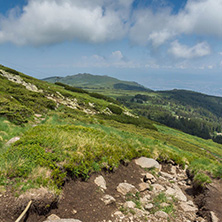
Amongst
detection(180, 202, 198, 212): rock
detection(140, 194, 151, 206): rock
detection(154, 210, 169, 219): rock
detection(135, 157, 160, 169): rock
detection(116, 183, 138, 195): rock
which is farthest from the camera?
detection(135, 157, 160, 169): rock

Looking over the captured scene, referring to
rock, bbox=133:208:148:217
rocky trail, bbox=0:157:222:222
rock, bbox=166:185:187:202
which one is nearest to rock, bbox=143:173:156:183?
rocky trail, bbox=0:157:222:222

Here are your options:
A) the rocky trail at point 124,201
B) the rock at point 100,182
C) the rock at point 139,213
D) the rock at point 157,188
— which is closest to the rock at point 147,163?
the rocky trail at point 124,201

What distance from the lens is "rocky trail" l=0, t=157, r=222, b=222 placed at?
5.25m

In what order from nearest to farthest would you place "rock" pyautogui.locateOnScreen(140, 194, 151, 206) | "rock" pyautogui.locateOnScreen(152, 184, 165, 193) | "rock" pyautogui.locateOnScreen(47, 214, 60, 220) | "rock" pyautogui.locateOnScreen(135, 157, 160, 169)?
"rock" pyautogui.locateOnScreen(47, 214, 60, 220) < "rock" pyautogui.locateOnScreen(140, 194, 151, 206) < "rock" pyautogui.locateOnScreen(152, 184, 165, 193) < "rock" pyautogui.locateOnScreen(135, 157, 160, 169)

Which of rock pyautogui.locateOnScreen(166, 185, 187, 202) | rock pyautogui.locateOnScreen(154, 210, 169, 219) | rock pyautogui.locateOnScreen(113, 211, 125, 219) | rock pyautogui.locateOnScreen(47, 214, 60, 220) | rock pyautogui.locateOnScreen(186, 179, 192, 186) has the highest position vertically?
rock pyautogui.locateOnScreen(47, 214, 60, 220)

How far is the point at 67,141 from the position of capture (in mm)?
8930

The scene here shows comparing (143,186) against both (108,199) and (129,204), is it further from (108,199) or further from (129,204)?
(108,199)

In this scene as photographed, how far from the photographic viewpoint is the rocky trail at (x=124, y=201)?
5.25 meters

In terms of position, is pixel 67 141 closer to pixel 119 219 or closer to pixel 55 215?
pixel 55 215

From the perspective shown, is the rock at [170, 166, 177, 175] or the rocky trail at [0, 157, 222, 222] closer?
the rocky trail at [0, 157, 222, 222]

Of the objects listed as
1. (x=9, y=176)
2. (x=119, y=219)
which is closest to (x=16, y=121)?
(x=9, y=176)

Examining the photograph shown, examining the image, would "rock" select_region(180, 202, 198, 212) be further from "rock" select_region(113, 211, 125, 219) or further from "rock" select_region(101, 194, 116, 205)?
"rock" select_region(101, 194, 116, 205)

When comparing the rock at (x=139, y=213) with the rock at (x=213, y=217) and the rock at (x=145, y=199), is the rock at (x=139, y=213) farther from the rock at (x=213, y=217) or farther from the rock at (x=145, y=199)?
the rock at (x=213, y=217)

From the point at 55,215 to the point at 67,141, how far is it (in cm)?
411
